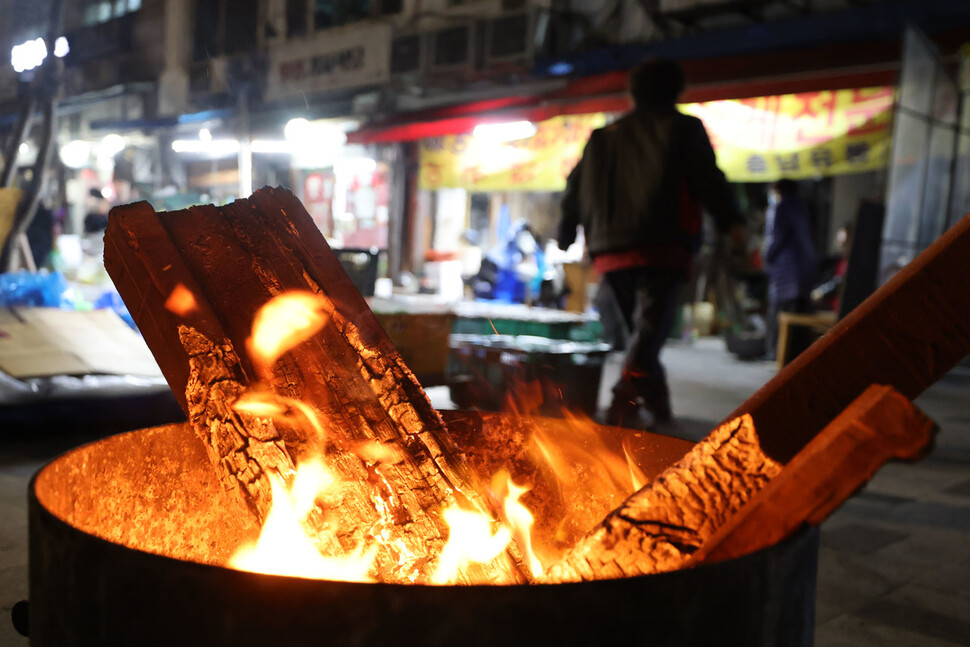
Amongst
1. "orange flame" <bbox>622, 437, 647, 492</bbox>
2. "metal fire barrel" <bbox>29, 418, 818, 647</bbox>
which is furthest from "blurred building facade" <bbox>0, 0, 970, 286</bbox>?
"metal fire barrel" <bbox>29, 418, 818, 647</bbox>

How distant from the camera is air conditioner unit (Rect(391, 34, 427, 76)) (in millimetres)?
13109

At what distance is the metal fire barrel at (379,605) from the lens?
2.56 feet

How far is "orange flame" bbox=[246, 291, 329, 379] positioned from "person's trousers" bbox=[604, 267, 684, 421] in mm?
2682

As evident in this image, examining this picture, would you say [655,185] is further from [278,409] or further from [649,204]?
[278,409]

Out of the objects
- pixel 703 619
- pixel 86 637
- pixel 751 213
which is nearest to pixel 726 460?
pixel 703 619

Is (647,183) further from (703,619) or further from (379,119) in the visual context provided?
(379,119)

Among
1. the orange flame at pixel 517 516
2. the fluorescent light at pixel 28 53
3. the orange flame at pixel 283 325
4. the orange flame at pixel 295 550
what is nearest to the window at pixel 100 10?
the fluorescent light at pixel 28 53

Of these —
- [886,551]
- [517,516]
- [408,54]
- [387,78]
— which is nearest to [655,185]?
[886,551]

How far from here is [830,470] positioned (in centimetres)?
88

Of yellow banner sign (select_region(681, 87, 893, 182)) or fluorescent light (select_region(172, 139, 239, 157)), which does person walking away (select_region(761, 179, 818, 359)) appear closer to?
yellow banner sign (select_region(681, 87, 893, 182))

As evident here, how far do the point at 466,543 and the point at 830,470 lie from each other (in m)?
0.66

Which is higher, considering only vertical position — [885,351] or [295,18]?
[295,18]

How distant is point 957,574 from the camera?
2.40 meters

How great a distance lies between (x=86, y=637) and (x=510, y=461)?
0.98 m
